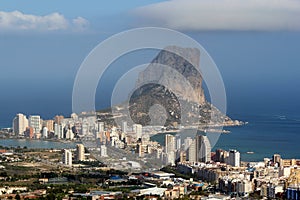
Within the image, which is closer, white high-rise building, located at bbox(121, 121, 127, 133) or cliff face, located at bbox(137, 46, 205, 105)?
cliff face, located at bbox(137, 46, 205, 105)

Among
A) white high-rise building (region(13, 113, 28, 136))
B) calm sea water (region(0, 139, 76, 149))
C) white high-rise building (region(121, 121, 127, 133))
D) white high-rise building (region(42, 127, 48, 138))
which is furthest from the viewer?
white high-rise building (region(13, 113, 28, 136))

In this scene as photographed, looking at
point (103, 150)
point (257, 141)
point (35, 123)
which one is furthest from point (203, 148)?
point (35, 123)

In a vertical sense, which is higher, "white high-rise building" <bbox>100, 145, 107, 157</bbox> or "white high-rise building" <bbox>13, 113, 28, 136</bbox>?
"white high-rise building" <bbox>13, 113, 28, 136</bbox>

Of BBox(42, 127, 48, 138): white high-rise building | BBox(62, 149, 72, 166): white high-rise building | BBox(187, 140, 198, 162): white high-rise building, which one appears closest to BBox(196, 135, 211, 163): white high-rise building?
BBox(187, 140, 198, 162): white high-rise building

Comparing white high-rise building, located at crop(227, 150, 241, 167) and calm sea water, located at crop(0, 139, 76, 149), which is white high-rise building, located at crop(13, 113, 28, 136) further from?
white high-rise building, located at crop(227, 150, 241, 167)

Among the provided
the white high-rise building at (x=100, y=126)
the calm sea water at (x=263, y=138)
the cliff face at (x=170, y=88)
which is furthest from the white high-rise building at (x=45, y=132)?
the white high-rise building at (x=100, y=126)

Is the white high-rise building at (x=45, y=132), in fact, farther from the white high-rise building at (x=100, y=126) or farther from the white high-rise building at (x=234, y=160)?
the white high-rise building at (x=234, y=160)

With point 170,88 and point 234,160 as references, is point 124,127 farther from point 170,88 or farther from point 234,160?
point 234,160

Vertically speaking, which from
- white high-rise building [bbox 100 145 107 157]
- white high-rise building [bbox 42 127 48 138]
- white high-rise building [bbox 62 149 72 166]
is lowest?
white high-rise building [bbox 62 149 72 166]
